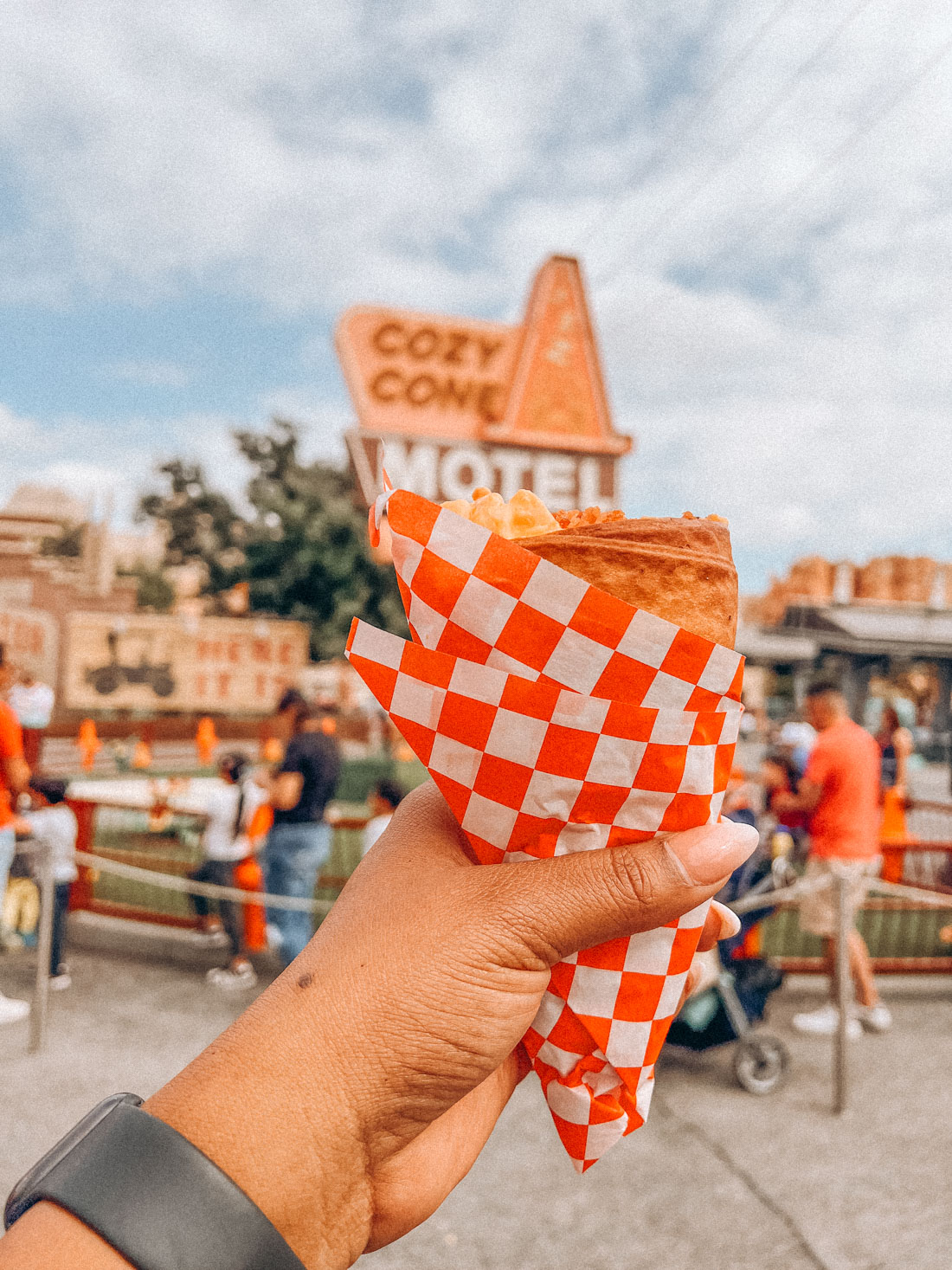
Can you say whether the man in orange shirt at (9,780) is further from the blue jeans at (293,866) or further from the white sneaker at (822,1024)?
the white sneaker at (822,1024)

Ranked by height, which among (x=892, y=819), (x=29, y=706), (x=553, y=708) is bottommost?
(x=892, y=819)

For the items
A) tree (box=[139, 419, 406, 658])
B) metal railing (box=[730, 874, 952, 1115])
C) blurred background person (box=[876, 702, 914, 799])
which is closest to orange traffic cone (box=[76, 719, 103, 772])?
tree (box=[139, 419, 406, 658])

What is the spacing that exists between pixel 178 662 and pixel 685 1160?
1749 cm


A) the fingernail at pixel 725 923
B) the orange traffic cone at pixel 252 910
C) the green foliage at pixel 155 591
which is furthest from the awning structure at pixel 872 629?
the fingernail at pixel 725 923

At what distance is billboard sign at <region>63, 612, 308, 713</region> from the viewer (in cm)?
1884

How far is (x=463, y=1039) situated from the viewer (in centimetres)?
130

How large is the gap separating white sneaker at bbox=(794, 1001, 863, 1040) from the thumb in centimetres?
522

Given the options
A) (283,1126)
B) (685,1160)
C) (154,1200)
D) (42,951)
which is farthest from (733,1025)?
(154,1200)

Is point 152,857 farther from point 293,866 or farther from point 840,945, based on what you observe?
point 840,945

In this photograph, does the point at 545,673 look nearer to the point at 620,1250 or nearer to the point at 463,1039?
the point at 463,1039

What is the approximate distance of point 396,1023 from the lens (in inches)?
48.9

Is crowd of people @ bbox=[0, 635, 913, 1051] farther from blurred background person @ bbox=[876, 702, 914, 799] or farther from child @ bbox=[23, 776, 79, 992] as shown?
blurred background person @ bbox=[876, 702, 914, 799]

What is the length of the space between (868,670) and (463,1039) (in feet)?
128

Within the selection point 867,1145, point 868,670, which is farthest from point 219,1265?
point 868,670
